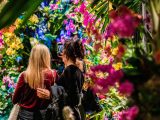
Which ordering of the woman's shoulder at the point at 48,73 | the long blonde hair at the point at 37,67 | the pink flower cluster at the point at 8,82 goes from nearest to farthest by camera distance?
the long blonde hair at the point at 37,67 < the woman's shoulder at the point at 48,73 < the pink flower cluster at the point at 8,82

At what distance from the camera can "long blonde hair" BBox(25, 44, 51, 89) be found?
Answer: 4164 millimetres

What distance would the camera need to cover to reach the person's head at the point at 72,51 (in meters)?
4.48

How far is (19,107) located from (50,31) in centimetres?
181

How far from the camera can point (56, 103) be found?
4.36 m

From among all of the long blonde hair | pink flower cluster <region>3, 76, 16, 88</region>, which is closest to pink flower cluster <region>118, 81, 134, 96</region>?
the long blonde hair

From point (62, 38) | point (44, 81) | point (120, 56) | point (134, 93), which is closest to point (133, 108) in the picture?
point (134, 93)

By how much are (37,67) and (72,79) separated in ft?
1.17

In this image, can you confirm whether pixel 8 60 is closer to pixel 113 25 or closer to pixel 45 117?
pixel 45 117

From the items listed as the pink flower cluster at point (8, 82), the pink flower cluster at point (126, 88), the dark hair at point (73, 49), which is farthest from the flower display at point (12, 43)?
the pink flower cluster at point (126, 88)

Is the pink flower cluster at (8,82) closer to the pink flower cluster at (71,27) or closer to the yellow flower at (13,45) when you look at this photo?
A: the yellow flower at (13,45)

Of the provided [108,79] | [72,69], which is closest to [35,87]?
[72,69]

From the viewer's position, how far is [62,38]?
589cm

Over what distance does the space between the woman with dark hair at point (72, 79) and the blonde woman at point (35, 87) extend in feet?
0.55

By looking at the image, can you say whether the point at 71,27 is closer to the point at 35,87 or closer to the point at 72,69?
the point at 72,69
